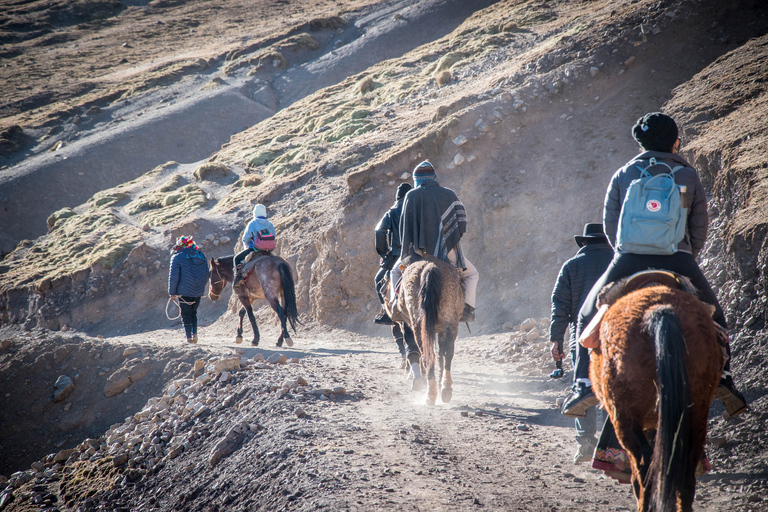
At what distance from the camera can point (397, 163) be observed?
1498cm

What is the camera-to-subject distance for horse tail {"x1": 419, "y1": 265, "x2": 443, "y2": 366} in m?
5.78

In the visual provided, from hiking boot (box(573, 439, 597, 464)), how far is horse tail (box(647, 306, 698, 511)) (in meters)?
1.83

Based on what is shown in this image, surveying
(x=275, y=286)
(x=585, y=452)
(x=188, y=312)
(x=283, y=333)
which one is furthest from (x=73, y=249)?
(x=585, y=452)

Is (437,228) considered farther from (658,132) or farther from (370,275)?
(370,275)

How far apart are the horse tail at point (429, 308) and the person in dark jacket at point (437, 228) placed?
2.26 ft

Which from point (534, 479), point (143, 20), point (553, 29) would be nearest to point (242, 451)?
point (534, 479)

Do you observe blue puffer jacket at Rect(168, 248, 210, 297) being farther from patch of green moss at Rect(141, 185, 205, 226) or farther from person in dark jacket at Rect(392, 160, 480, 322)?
patch of green moss at Rect(141, 185, 205, 226)

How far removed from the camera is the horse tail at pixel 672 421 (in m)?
2.55

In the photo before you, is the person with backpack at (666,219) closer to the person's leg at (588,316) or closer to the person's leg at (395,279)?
the person's leg at (588,316)

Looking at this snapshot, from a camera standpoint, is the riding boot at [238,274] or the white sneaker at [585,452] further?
the riding boot at [238,274]

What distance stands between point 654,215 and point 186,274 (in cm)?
992

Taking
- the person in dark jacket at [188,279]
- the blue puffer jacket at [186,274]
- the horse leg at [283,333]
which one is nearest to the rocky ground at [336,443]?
the horse leg at [283,333]

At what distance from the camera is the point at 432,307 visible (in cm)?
577

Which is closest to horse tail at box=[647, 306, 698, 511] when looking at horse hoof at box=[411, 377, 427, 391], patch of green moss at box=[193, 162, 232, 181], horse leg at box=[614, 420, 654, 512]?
horse leg at box=[614, 420, 654, 512]
